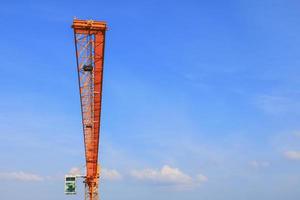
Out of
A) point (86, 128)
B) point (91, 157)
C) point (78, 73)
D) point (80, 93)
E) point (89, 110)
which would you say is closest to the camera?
point (78, 73)

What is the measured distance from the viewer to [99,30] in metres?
57.8

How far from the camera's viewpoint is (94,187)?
9919 cm

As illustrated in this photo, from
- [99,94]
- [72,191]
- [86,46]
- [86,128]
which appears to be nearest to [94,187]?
[72,191]

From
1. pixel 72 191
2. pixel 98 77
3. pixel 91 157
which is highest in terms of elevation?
pixel 98 77

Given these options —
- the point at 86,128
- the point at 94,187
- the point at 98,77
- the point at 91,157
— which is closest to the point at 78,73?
the point at 98,77

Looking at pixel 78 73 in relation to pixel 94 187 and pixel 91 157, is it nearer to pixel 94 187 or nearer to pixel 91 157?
pixel 91 157

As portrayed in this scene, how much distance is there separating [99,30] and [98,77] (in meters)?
9.91

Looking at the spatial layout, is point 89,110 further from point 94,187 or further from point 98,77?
point 94,187

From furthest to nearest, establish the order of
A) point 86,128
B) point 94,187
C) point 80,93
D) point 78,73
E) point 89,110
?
point 94,187 → point 86,128 → point 89,110 → point 80,93 → point 78,73

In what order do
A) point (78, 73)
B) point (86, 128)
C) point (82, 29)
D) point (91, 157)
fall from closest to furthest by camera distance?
point (82, 29) < point (78, 73) < point (86, 128) < point (91, 157)

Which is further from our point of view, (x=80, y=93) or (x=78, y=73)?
(x=80, y=93)

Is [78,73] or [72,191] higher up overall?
[78,73]

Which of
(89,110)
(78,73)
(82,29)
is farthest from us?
(89,110)

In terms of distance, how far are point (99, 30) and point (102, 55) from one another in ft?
14.6
